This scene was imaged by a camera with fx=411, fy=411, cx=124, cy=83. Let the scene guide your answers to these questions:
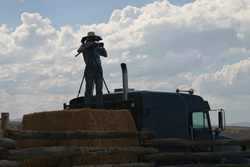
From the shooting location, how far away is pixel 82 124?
8.73m

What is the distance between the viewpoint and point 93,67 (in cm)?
1152

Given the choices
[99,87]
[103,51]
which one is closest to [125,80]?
[99,87]

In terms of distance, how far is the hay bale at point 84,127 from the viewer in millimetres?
8664

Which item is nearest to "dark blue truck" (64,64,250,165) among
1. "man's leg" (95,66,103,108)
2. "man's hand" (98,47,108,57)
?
"man's leg" (95,66,103,108)

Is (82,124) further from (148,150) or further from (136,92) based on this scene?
(136,92)

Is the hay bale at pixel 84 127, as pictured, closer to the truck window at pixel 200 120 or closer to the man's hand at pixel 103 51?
the truck window at pixel 200 120

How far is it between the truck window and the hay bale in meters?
2.47

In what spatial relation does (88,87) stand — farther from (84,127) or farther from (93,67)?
(84,127)

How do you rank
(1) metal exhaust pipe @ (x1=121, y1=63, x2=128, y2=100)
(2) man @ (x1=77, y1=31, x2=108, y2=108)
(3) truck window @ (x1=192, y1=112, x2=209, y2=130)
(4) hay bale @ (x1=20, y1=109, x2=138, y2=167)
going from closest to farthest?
(4) hay bale @ (x1=20, y1=109, x2=138, y2=167), (1) metal exhaust pipe @ (x1=121, y1=63, x2=128, y2=100), (2) man @ (x1=77, y1=31, x2=108, y2=108), (3) truck window @ (x1=192, y1=112, x2=209, y2=130)

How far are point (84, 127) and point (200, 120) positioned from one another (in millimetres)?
4234

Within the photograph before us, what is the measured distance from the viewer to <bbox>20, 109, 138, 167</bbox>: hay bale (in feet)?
28.4

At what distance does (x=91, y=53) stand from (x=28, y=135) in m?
4.34

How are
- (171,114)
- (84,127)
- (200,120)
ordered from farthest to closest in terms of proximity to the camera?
(200,120), (171,114), (84,127)

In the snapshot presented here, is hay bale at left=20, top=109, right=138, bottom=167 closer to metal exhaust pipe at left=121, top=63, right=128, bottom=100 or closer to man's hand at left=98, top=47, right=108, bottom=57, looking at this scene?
metal exhaust pipe at left=121, top=63, right=128, bottom=100
